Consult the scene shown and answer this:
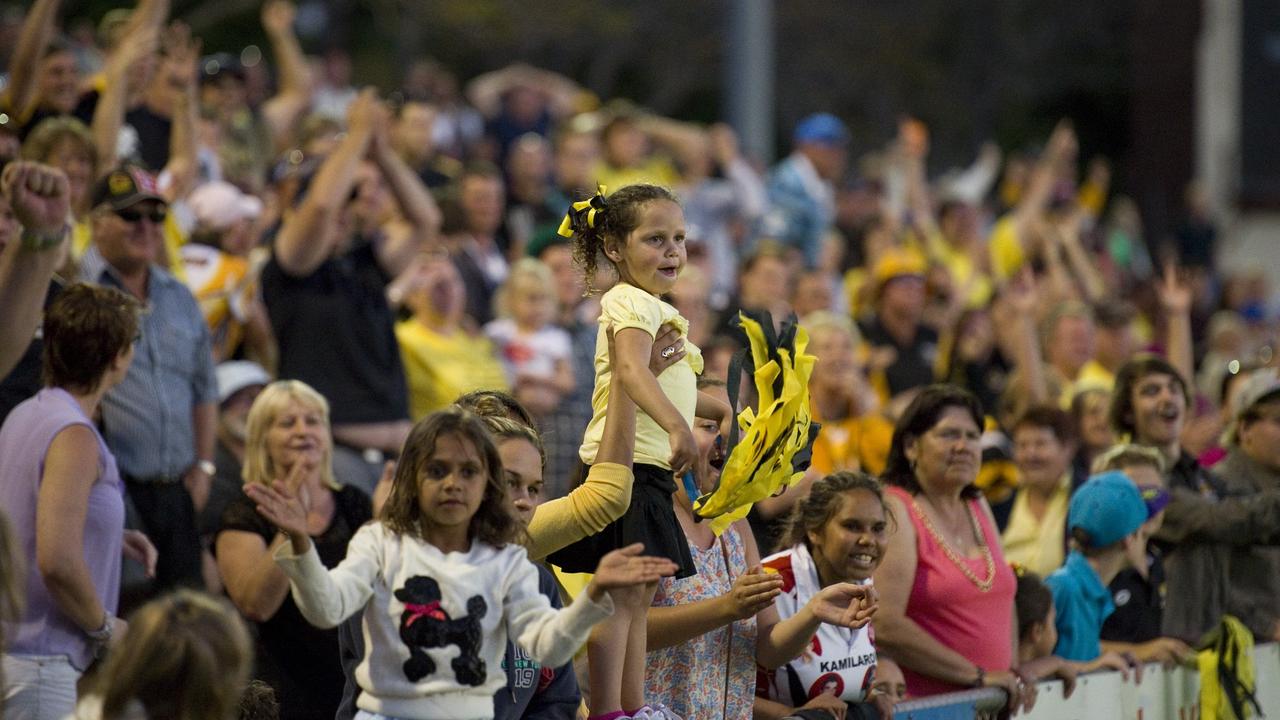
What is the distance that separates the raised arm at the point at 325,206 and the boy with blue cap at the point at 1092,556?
3407 millimetres

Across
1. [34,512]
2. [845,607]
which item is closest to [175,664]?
[34,512]

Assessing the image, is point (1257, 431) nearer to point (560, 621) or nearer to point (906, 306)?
point (906, 306)

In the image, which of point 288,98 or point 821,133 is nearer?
point 288,98

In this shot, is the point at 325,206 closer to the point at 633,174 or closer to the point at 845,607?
the point at 845,607

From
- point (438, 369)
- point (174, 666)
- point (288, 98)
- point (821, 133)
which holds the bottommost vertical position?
point (174, 666)

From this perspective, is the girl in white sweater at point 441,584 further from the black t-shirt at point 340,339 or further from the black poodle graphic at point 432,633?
the black t-shirt at point 340,339

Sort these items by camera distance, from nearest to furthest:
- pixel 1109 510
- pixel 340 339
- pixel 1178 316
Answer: pixel 1109 510, pixel 340 339, pixel 1178 316

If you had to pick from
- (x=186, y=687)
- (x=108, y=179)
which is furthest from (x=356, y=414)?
(x=186, y=687)

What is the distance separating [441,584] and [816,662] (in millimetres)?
1868

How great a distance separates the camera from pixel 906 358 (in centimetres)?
1155

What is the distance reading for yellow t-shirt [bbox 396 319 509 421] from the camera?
9172mm

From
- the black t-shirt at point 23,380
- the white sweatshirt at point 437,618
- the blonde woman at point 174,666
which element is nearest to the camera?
the blonde woman at point 174,666

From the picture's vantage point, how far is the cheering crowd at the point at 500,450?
4.55 meters

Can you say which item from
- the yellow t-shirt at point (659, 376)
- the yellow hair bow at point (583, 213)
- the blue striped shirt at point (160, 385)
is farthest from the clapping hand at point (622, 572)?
the blue striped shirt at point (160, 385)
